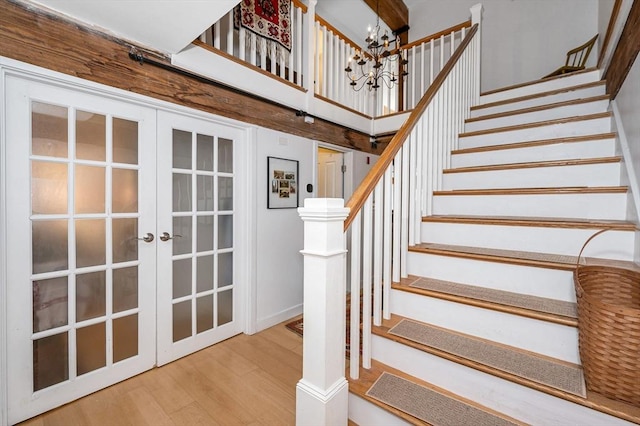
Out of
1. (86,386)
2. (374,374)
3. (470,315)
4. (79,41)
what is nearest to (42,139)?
(79,41)

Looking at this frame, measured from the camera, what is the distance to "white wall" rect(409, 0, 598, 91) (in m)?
A: 3.57

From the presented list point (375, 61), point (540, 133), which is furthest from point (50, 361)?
point (540, 133)

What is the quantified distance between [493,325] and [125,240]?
2303 millimetres

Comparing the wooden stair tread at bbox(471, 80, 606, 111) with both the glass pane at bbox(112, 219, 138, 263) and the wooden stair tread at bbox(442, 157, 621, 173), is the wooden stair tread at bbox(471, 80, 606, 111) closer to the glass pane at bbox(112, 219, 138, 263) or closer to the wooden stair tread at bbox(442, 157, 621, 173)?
the wooden stair tread at bbox(442, 157, 621, 173)

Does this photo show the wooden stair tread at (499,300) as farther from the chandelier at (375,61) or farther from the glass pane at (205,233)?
the chandelier at (375,61)

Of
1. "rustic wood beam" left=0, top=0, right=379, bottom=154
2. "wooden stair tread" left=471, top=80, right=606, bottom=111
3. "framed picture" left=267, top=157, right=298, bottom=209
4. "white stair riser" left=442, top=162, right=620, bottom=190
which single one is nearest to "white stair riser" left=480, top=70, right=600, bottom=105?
"wooden stair tread" left=471, top=80, right=606, bottom=111

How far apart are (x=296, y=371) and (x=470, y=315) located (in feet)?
4.23

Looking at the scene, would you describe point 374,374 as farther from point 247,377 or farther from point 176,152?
point 176,152

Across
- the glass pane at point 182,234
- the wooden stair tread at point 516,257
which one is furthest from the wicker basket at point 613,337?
the glass pane at point 182,234

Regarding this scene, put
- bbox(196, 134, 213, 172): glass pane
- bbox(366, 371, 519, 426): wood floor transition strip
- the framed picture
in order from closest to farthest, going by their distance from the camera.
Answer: bbox(366, 371, 519, 426): wood floor transition strip < bbox(196, 134, 213, 172): glass pane < the framed picture

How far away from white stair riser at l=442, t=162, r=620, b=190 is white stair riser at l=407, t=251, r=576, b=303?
0.78 meters

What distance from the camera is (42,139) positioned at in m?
1.68

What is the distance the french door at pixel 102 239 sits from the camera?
5.32ft

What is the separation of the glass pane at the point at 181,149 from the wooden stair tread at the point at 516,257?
1824 millimetres
